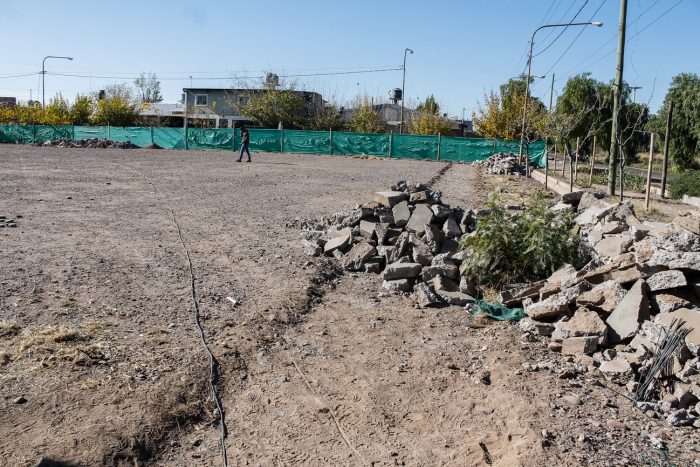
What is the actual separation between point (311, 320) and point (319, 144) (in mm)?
35066

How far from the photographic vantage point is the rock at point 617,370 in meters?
5.59

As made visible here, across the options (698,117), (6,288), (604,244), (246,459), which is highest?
(698,117)

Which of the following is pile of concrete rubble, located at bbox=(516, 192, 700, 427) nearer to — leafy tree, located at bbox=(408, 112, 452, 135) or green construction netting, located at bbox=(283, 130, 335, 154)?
green construction netting, located at bbox=(283, 130, 335, 154)

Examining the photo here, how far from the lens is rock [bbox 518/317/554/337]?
667 cm

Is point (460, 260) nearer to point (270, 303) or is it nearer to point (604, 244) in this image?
point (604, 244)

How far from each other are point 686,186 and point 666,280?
16310 millimetres

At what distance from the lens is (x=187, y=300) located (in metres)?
7.42

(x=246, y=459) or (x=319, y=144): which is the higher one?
(x=319, y=144)

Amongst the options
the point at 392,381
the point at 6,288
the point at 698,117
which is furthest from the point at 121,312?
the point at 698,117

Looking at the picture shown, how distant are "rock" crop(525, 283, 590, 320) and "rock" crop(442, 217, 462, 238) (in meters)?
2.63

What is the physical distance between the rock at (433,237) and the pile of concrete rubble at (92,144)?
124ft

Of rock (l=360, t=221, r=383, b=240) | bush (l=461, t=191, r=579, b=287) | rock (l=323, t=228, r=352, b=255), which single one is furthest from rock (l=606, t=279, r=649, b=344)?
rock (l=323, t=228, r=352, b=255)

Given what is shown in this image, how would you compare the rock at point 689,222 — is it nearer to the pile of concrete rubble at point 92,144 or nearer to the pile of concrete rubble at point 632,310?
the pile of concrete rubble at point 632,310

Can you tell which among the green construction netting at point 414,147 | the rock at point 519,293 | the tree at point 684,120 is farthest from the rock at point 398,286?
the green construction netting at point 414,147
